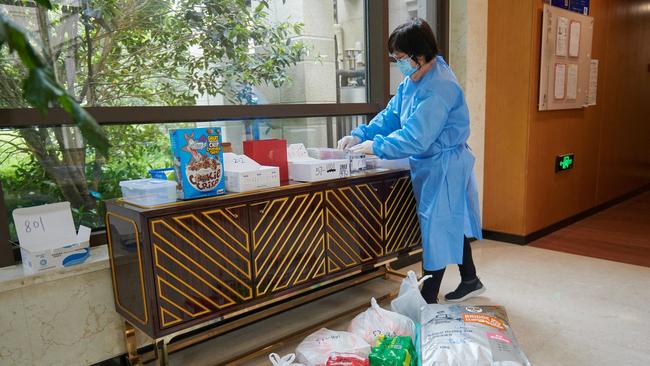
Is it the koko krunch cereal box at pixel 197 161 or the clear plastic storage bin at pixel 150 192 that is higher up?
the koko krunch cereal box at pixel 197 161

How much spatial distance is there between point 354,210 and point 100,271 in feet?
3.91

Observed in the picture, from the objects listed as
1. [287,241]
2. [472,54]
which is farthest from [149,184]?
[472,54]

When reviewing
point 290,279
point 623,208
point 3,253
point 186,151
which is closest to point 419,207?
point 290,279

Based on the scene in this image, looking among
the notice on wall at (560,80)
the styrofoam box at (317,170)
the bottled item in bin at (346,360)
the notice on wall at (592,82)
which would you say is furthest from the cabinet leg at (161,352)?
the notice on wall at (592,82)

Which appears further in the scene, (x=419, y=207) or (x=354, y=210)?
(x=419, y=207)

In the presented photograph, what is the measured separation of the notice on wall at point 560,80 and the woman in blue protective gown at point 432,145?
1.79m

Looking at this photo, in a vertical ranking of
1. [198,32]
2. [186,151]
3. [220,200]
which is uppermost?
[198,32]

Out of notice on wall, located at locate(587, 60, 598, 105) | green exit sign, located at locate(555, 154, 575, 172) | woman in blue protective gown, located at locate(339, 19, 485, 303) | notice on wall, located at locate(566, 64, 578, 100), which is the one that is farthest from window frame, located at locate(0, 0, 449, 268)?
notice on wall, located at locate(587, 60, 598, 105)

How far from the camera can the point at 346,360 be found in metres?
1.73

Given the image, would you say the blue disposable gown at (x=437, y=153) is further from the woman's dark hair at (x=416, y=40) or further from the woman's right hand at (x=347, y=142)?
the woman's right hand at (x=347, y=142)

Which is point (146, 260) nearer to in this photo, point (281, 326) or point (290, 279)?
point (290, 279)

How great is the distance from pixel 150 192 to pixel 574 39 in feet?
12.1

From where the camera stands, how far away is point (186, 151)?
169cm

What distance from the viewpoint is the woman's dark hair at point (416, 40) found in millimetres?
2164
